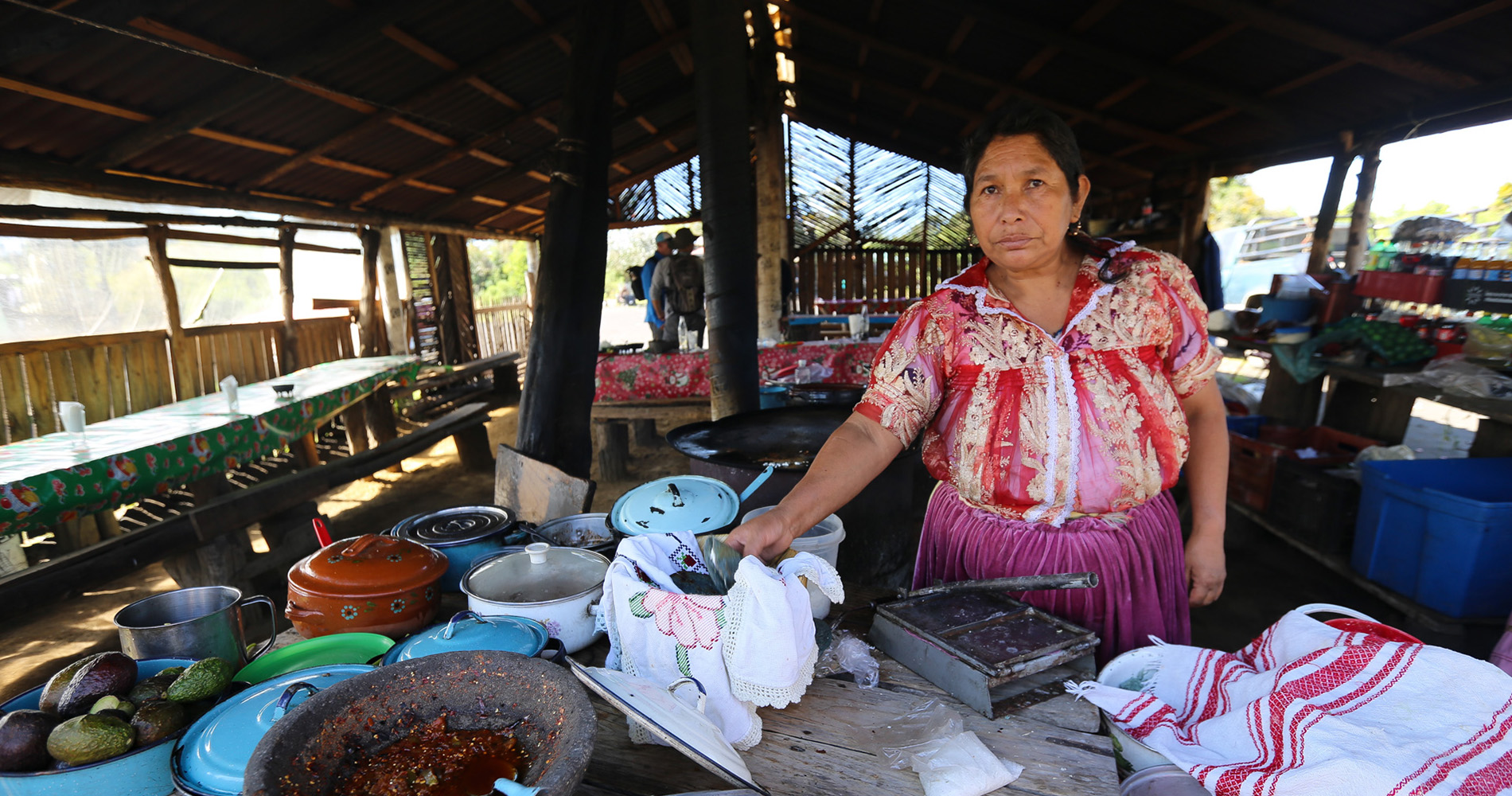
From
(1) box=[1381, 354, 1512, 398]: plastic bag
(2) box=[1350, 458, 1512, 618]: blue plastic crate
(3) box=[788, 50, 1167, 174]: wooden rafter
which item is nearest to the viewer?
(2) box=[1350, 458, 1512, 618]: blue plastic crate

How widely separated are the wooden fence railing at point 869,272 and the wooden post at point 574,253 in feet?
28.3

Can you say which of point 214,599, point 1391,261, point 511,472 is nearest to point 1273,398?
point 1391,261

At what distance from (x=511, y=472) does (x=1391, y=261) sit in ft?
19.1

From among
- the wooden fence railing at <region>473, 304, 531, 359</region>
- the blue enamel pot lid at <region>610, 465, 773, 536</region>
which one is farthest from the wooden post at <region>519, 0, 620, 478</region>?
the wooden fence railing at <region>473, 304, 531, 359</region>

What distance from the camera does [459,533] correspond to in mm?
1982

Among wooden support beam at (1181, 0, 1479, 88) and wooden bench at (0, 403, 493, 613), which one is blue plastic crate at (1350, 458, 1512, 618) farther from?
wooden bench at (0, 403, 493, 613)

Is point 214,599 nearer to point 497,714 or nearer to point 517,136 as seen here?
point 497,714

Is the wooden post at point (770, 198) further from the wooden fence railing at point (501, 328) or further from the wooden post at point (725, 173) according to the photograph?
the wooden fence railing at point (501, 328)

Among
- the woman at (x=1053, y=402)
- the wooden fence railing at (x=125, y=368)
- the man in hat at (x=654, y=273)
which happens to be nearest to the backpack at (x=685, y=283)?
the man in hat at (x=654, y=273)

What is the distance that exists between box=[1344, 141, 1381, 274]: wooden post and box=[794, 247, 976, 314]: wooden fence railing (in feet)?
20.3

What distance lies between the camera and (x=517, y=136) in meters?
8.28

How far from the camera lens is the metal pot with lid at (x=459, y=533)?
1.91m

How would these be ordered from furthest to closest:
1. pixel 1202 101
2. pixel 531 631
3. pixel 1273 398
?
pixel 1202 101 → pixel 1273 398 → pixel 531 631

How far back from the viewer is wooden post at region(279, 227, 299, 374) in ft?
24.9
